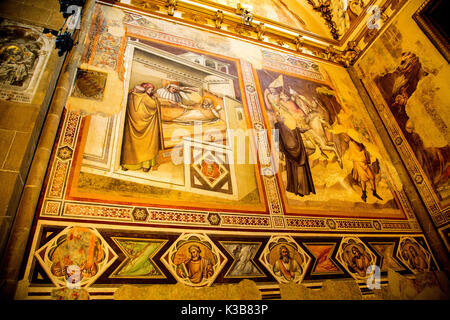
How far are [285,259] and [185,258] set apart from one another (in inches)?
49.2

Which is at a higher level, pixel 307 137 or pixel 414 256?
pixel 307 137

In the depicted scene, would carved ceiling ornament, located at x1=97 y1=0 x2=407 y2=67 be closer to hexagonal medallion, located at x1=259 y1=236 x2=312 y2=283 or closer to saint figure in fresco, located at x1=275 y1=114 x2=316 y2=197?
saint figure in fresco, located at x1=275 y1=114 x2=316 y2=197

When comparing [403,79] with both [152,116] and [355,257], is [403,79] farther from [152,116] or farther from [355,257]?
[152,116]

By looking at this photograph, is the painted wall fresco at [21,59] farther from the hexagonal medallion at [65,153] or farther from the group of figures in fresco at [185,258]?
the group of figures in fresco at [185,258]

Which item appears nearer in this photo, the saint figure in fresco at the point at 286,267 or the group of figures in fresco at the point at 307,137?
the saint figure in fresco at the point at 286,267

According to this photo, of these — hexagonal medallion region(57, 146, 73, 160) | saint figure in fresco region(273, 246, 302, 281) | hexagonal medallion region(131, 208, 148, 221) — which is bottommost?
saint figure in fresco region(273, 246, 302, 281)

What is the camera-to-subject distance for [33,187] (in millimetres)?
2770

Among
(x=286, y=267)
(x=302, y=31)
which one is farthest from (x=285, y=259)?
(x=302, y=31)

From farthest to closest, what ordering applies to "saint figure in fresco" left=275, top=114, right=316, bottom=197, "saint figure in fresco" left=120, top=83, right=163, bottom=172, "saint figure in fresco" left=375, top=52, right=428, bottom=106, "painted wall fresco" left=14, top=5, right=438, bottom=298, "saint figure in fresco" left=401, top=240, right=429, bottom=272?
"saint figure in fresco" left=375, top=52, right=428, bottom=106
"saint figure in fresco" left=275, top=114, right=316, bottom=197
"saint figure in fresco" left=401, top=240, right=429, bottom=272
"saint figure in fresco" left=120, top=83, right=163, bottom=172
"painted wall fresco" left=14, top=5, right=438, bottom=298

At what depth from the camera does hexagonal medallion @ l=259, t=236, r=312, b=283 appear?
128 inches

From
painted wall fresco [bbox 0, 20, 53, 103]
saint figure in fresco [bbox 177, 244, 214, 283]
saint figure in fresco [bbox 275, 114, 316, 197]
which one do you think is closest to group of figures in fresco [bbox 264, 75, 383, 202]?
saint figure in fresco [bbox 275, 114, 316, 197]

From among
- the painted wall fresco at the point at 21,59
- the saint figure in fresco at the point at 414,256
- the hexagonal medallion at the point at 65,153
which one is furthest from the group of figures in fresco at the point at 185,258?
the painted wall fresco at the point at 21,59

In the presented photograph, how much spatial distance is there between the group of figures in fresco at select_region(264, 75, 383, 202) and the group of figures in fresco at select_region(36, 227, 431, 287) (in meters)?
1.07

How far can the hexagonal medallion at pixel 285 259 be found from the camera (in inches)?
128
